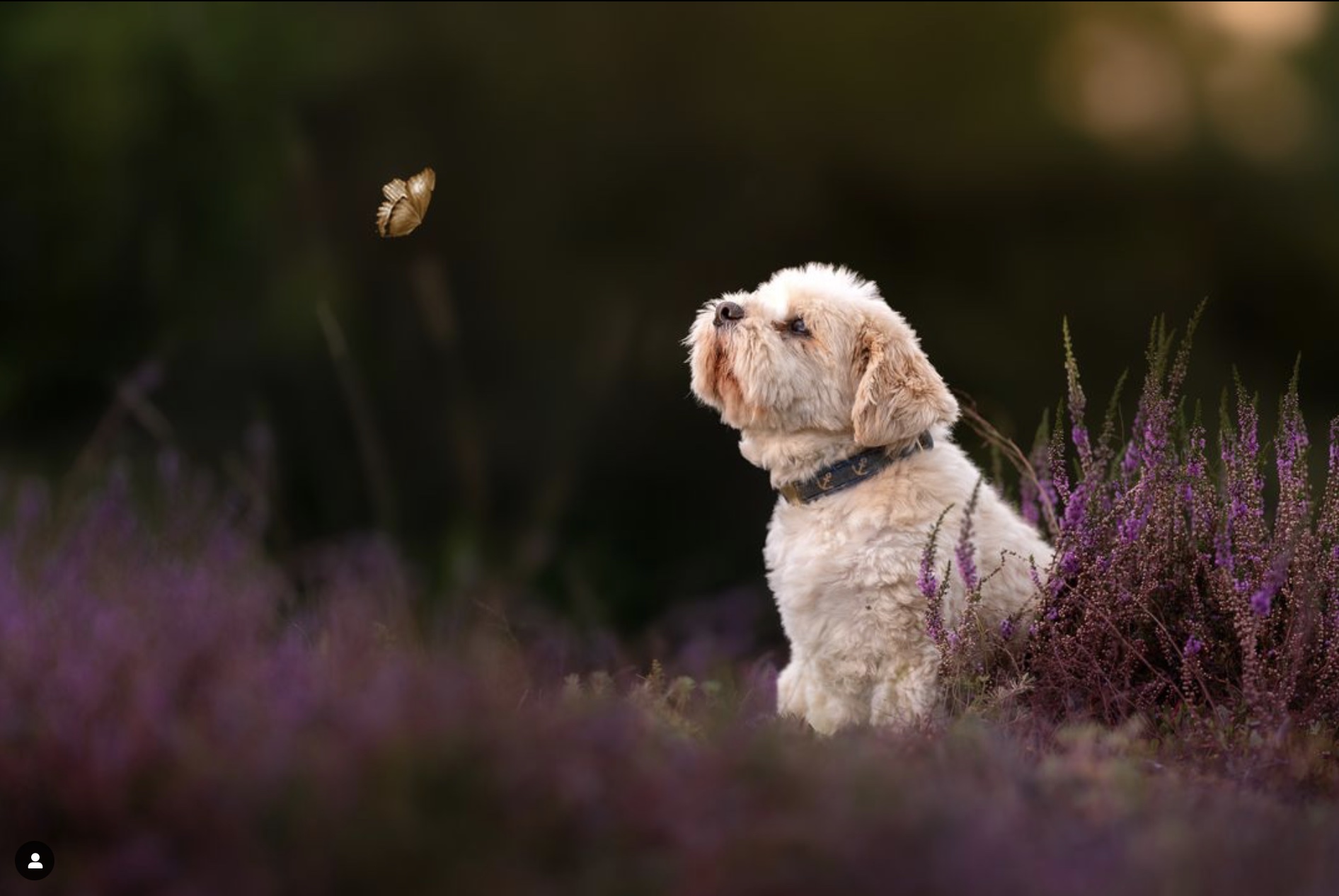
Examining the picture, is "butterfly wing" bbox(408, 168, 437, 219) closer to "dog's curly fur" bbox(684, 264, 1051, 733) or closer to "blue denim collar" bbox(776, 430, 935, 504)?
"dog's curly fur" bbox(684, 264, 1051, 733)

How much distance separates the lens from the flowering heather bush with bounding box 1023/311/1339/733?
4617 mm

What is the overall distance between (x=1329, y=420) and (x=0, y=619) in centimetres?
391

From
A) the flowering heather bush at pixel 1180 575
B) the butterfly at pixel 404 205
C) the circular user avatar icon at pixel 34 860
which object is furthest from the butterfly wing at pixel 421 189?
the circular user avatar icon at pixel 34 860

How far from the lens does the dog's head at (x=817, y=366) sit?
15.6ft

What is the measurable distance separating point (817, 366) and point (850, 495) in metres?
0.43

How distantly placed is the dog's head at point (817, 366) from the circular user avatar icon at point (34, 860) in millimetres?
2713

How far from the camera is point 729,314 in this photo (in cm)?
509

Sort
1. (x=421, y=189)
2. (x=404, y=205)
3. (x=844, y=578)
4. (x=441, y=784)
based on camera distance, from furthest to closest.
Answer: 1. (x=404, y=205)
2. (x=421, y=189)
3. (x=844, y=578)
4. (x=441, y=784)

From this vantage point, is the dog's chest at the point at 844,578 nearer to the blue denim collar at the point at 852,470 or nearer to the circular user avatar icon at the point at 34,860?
the blue denim collar at the point at 852,470

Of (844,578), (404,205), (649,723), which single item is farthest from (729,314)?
(649,723)

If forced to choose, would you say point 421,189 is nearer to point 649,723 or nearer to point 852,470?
point 852,470

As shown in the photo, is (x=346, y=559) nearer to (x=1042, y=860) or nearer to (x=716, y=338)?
(x=716, y=338)

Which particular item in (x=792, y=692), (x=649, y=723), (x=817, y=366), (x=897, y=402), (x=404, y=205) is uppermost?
(x=404, y=205)

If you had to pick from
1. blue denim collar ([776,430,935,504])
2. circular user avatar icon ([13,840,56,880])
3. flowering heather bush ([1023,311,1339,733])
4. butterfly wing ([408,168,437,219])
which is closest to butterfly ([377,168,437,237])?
butterfly wing ([408,168,437,219])
